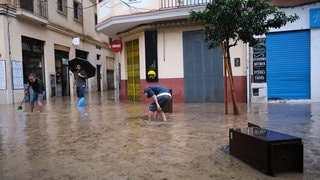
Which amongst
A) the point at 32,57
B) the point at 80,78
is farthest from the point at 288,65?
the point at 32,57

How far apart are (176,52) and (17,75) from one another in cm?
872

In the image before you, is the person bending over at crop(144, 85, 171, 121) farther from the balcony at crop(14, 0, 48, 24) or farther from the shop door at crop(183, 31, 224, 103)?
the balcony at crop(14, 0, 48, 24)

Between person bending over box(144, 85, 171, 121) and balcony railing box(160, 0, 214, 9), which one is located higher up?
balcony railing box(160, 0, 214, 9)

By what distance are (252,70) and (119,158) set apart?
1012 centimetres

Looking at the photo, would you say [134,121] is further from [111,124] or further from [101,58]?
[101,58]

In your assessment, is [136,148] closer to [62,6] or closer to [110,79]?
[62,6]

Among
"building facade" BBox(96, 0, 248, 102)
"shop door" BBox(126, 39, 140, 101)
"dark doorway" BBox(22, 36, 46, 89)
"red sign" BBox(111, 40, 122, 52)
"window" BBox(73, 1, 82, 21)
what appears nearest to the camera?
"building facade" BBox(96, 0, 248, 102)

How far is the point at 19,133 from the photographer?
811 cm

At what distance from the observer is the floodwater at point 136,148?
4715mm

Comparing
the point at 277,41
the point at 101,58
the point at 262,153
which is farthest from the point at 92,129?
the point at 101,58

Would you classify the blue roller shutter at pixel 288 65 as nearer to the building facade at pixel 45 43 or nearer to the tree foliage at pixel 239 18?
the tree foliage at pixel 239 18

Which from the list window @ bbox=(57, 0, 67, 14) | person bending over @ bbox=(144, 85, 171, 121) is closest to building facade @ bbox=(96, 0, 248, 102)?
person bending over @ bbox=(144, 85, 171, 121)

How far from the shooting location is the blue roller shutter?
45.8 feet

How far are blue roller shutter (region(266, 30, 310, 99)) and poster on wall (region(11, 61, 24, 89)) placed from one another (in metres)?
12.5
